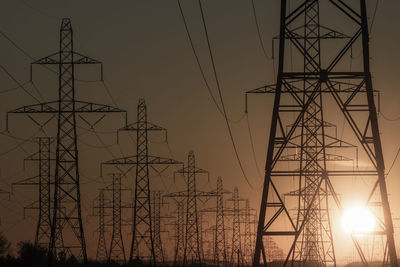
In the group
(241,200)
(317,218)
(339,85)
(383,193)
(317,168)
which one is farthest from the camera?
(241,200)

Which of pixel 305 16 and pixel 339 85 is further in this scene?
pixel 305 16

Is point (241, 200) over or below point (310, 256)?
over

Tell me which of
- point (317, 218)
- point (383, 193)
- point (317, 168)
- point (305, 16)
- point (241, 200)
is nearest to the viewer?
point (383, 193)

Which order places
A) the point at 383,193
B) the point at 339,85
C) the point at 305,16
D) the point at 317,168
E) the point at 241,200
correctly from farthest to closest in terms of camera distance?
the point at 241,200
the point at 305,16
the point at 317,168
the point at 339,85
the point at 383,193

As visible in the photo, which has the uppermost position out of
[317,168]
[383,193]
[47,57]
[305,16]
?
[305,16]

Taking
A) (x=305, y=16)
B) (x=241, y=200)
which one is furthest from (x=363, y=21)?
(x=241, y=200)

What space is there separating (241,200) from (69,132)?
66.2 m

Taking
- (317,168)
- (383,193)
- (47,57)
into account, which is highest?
(47,57)

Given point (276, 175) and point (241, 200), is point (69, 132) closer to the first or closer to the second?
point (276, 175)

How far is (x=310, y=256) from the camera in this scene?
68812mm

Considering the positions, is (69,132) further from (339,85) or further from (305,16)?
(305,16)

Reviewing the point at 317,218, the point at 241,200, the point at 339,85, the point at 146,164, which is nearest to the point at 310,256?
the point at 317,218

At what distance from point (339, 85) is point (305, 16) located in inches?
554

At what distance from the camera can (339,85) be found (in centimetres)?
4681
